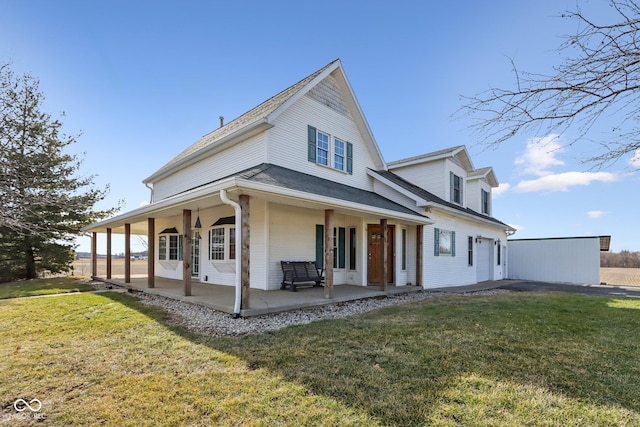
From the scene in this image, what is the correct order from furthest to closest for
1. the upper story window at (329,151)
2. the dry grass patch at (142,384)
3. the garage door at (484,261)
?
the garage door at (484,261)
the upper story window at (329,151)
the dry grass patch at (142,384)

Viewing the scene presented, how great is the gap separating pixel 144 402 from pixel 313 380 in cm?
170

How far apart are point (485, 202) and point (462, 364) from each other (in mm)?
16995

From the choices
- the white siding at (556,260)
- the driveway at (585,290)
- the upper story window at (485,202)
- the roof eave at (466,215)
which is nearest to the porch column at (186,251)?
the roof eave at (466,215)

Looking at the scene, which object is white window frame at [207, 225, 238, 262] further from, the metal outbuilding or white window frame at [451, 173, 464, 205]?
the metal outbuilding

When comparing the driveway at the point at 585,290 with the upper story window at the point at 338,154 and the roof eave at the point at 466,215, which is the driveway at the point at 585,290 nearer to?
the roof eave at the point at 466,215

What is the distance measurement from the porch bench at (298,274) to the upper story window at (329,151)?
11.9ft

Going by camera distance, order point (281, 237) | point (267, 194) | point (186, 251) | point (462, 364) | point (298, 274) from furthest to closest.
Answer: point (281, 237) < point (298, 274) < point (186, 251) < point (267, 194) < point (462, 364)

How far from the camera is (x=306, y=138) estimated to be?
10.9 metres

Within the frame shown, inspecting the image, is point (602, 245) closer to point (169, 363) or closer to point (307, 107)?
point (307, 107)

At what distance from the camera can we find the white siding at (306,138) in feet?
33.1

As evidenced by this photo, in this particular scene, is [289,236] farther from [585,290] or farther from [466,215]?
[585,290]

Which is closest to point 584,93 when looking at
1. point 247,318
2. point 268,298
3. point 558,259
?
point 247,318

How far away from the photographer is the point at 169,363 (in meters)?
4.09

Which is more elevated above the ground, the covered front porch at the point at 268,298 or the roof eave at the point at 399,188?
the roof eave at the point at 399,188
